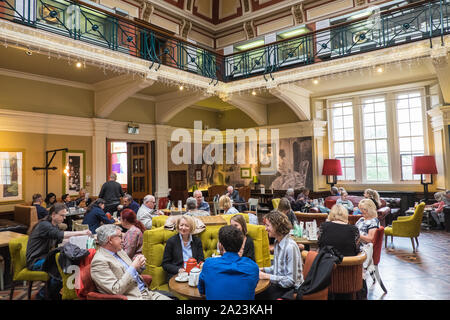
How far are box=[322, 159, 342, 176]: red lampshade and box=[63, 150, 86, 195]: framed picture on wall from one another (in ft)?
23.7

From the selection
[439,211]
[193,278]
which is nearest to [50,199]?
[193,278]

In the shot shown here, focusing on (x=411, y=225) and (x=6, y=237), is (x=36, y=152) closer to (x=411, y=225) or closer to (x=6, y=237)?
(x=6, y=237)

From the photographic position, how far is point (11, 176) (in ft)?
23.7

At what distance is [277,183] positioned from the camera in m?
11.4

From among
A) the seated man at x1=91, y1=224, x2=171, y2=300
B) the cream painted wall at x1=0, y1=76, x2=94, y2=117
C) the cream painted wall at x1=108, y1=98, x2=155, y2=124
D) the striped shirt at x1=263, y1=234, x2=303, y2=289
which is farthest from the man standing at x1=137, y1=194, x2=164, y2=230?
the cream painted wall at x1=108, y1=98, x2=155, y2=124

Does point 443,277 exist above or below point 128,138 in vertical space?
below

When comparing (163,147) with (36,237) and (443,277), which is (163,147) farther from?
(443,277)

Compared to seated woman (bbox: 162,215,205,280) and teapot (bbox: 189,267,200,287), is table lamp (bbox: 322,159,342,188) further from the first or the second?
teapot (bbox: 189,267,200,287)

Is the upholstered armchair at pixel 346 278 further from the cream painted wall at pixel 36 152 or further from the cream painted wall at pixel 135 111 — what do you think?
the cream painted wall at pixel 135 111

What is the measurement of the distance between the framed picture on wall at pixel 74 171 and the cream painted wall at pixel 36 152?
0.39 feet

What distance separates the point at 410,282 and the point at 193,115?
9.22m

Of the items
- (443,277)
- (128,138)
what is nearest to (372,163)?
(443,277)

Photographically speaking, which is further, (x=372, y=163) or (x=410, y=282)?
(x=372, y=163)

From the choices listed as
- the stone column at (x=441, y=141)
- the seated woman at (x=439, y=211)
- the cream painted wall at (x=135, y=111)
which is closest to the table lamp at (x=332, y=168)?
the stone column at (x=441, y=141)
